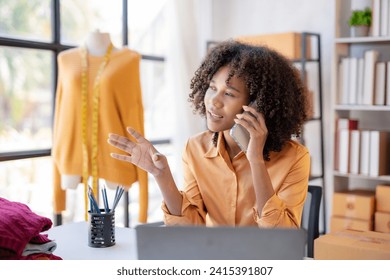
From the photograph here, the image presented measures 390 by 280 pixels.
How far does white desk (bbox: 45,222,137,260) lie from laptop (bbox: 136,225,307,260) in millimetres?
508

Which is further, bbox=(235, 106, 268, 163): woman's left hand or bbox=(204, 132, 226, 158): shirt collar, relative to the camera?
bbox=(204, 132, 226, 158): shirt collar

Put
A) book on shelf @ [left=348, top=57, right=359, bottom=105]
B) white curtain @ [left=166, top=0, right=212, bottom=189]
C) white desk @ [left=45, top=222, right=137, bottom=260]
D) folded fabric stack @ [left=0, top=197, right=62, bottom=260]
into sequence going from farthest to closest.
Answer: white curtain @ [left=166, top=0, right=212, bottom=189] < book on shelf @ [left=348, top=57, right=359, bottom=105] < white desk @ [left=45, top=222, right=137, bottom=260] < folded fabric stack @ [left=0, top=197, right=62, bottom=260]

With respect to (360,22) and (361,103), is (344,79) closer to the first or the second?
(361,103)

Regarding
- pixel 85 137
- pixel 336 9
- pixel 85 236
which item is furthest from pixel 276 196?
pixel 336 9

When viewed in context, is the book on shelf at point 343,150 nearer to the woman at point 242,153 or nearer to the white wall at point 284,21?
the white wall at point 284,21

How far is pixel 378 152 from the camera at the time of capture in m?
3.23

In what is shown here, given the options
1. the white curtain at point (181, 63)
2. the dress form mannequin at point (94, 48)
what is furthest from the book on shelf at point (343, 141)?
the dress form mannequin at point (94, 48)

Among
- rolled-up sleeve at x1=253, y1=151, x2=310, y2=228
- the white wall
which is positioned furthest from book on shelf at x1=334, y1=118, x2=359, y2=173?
rolled-up sleeve at x1=253, y1=151, x2=310, y2=228

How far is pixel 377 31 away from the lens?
321 centimetres

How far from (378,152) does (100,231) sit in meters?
2.21

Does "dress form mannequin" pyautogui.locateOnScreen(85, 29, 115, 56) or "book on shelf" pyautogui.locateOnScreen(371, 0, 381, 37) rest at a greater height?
"book on shelf" pyautogui.locateOnScreen(371, 0, 381, 37)

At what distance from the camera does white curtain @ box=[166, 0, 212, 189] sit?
3.63 m

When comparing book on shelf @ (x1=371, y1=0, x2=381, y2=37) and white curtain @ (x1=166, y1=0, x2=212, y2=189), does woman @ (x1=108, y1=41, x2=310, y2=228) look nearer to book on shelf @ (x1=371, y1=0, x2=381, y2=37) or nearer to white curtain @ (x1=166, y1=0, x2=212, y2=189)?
book on shelf @ (x1=371, y1=0, x2=381, y2=37)

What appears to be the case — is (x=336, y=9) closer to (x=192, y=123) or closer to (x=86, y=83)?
(x=192, y=123)
